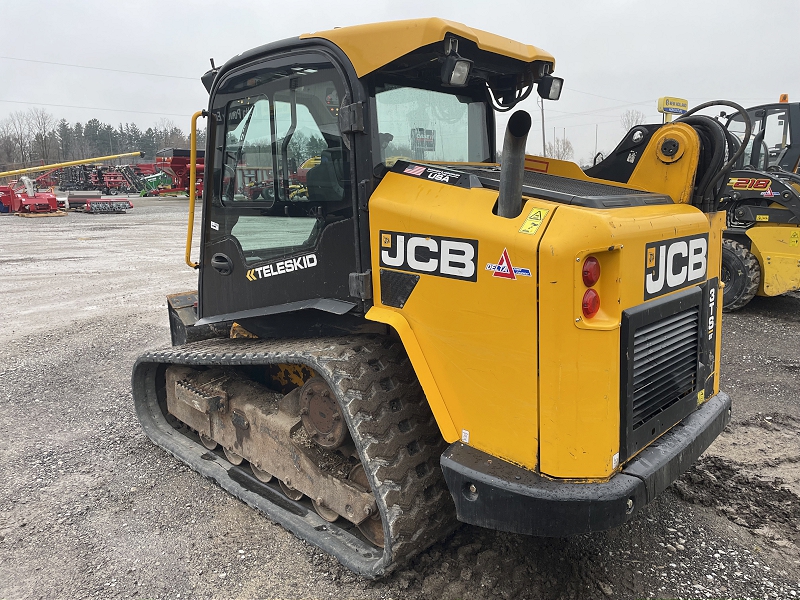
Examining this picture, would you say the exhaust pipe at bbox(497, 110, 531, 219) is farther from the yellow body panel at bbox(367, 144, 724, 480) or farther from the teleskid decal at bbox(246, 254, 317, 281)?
the teleskid decal at bbox(246, 254, 317, 281)

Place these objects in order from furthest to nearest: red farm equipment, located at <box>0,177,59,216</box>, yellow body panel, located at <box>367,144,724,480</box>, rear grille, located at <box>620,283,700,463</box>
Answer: red farm equipment, located at <box>0,177,59,216</box>
rear grille, located at <box>620,283,700,463</box>
yellow body panel, located at <box>367,144,724,480</box>

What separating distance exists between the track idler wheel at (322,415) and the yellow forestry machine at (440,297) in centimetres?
1

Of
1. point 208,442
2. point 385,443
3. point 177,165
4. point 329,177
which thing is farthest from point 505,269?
point 177,165

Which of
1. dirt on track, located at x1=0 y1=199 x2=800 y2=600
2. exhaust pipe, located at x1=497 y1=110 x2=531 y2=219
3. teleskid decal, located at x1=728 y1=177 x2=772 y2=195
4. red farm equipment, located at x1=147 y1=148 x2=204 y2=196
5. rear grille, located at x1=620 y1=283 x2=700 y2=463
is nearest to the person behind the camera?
exhaust pipe, located at x1=497 y1=110 x2=531 y2=219

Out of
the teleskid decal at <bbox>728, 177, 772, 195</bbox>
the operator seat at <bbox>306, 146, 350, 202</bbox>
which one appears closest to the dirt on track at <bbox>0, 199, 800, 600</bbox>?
the operator seat at <bbox>306, 146, 350, 202</bbox>

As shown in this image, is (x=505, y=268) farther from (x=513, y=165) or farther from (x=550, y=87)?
(x=550, y=87)

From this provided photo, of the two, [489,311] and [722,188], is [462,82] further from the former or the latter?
[722,188]

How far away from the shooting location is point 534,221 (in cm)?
220

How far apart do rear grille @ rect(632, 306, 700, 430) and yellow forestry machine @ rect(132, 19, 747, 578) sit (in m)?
0.01

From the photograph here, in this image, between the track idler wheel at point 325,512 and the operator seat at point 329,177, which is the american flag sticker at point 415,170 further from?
the track idler wheel at point 325,512

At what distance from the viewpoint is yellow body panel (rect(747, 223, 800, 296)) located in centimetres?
747

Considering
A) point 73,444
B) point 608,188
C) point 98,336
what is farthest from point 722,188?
point 98,336

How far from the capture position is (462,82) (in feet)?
8.39

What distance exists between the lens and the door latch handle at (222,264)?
3521 millimetres
